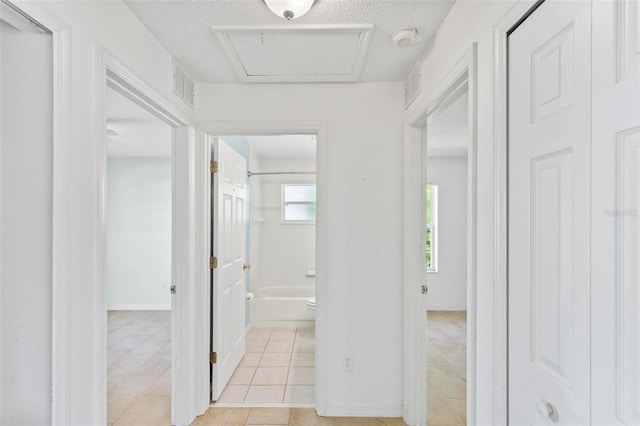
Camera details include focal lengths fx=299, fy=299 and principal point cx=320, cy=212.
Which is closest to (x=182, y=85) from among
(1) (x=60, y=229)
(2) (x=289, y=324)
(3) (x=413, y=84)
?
(1) (x=60, y=229)

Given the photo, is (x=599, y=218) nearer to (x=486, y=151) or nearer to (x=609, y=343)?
(x=609, y=343)

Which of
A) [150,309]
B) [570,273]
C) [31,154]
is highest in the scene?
[31,154]

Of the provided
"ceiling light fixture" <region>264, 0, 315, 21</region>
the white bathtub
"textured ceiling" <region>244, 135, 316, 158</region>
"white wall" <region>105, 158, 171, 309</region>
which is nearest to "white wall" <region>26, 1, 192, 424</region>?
"ceiling light fixture" <region>264, 0, 315, 21</region>

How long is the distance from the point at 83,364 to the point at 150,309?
4.14 meters

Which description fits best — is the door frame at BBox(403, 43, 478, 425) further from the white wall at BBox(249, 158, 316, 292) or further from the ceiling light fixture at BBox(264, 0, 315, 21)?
the white wall at BBox(249, 158, 316, 292)

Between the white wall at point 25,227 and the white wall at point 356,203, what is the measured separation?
3.87 feet

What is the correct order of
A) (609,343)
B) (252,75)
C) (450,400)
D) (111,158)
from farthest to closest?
(111,158) → (450,400) → (252,75) → (609,343)

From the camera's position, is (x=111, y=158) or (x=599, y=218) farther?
(x=111, y=158)

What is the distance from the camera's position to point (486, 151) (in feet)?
3.63

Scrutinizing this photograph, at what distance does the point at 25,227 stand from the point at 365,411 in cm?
217

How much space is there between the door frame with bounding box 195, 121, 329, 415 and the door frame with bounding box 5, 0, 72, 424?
1.07 metres

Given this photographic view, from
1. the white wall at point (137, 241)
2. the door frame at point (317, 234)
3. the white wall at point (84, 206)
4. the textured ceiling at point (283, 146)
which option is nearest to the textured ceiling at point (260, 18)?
Answer: the white wall at point (84, 206)

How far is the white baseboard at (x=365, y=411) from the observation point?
2094 millimetres

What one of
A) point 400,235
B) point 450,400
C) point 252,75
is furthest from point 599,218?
point 450,400
